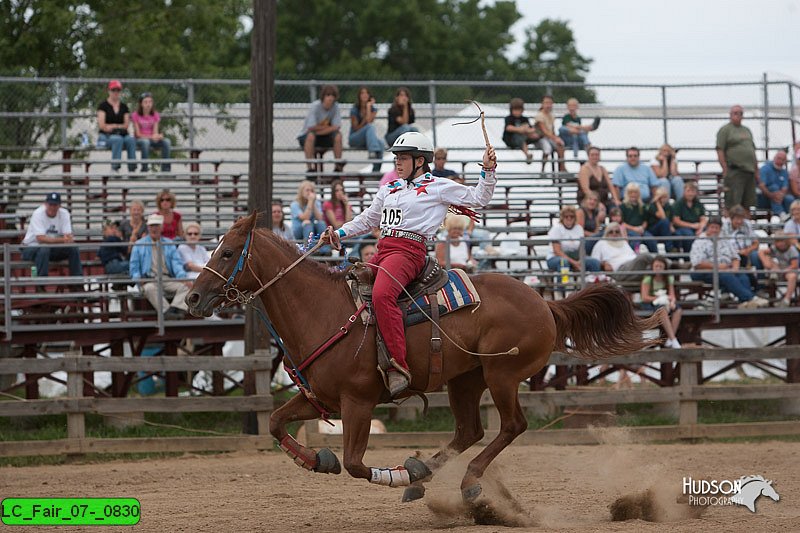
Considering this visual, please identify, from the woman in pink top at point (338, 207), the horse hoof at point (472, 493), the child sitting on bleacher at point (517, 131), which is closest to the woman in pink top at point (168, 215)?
the woman in pink top at point (338, 207)

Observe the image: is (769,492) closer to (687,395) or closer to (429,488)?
(429,488)

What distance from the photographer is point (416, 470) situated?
9094 millimetres

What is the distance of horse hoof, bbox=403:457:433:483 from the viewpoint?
909 centimetres

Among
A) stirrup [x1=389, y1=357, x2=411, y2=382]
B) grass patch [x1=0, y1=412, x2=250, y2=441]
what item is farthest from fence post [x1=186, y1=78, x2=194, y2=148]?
stirrup [x1=389, y1=357, x2=411, y2=382]

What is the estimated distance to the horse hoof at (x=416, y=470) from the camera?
29.8ft

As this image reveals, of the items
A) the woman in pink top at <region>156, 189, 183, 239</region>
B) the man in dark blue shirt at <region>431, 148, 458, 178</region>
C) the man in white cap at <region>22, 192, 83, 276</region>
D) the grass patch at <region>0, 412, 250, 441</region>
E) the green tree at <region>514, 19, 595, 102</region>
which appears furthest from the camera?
the green tree at <region>514, 19, 595, 102</region>

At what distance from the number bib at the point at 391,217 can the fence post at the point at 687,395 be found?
623 centimetres

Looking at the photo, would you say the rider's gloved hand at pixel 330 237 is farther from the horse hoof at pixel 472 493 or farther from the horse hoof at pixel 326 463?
the horse hoof at pixel 472 493

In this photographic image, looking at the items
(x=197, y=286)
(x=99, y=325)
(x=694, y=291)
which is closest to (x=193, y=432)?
(x=99, y=325)

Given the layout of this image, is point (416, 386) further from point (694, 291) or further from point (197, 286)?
point (694, 291)

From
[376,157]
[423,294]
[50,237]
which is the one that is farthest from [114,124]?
[423,294]

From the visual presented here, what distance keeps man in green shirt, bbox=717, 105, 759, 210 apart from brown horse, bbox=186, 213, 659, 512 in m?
10.2

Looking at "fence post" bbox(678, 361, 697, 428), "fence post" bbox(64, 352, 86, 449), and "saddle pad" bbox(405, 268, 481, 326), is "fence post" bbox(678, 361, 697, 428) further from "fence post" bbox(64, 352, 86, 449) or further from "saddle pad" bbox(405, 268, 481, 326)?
"fence post" bbox(64, 352, 86, 449)

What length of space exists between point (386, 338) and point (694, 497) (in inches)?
111
